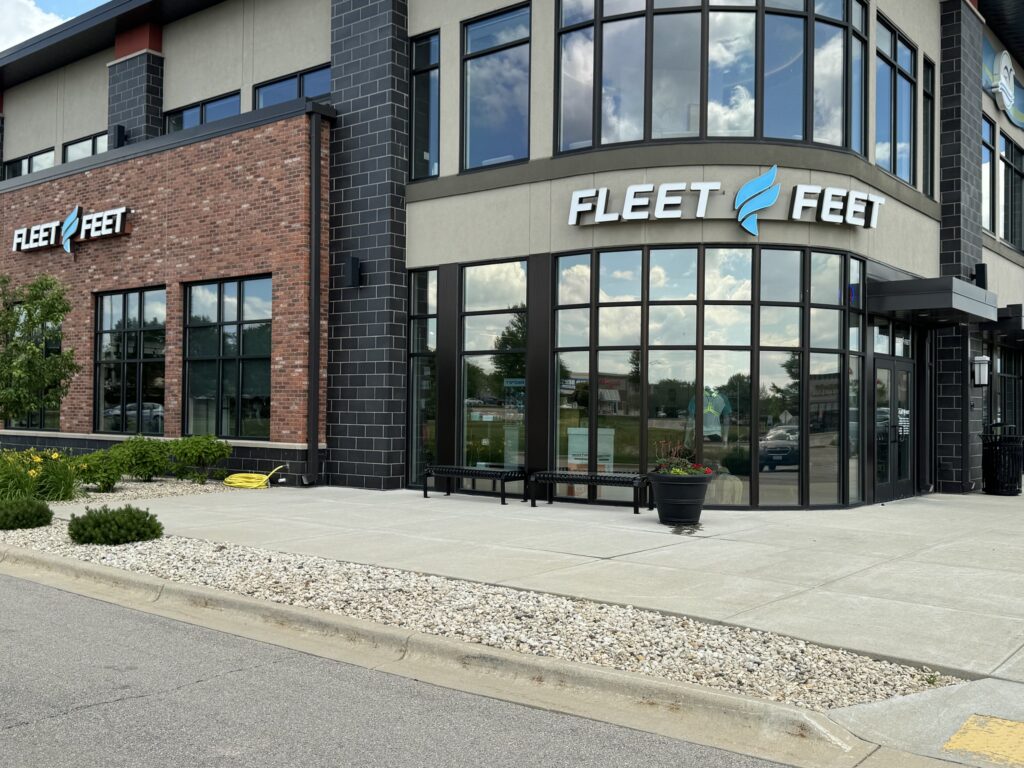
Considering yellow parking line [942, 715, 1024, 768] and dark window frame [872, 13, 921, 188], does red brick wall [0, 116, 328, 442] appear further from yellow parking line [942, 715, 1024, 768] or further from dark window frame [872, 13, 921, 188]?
yellow parking line [942, 715, 1024, 768]

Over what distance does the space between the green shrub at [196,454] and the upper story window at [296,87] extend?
265 inches

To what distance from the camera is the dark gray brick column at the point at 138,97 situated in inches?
888

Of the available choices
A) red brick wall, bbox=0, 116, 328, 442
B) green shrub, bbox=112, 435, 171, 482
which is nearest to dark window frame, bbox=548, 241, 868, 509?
red brick wall, bbox=0, 116, 328, 442

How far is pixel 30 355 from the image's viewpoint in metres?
17.5

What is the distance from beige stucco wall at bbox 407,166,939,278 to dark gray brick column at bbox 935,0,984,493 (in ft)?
2.54

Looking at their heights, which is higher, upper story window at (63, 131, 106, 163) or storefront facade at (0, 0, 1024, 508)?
upper story window at (63, 131, 106, 163)

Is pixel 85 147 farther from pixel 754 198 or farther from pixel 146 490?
pixel 754 198

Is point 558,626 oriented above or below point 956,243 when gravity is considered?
below

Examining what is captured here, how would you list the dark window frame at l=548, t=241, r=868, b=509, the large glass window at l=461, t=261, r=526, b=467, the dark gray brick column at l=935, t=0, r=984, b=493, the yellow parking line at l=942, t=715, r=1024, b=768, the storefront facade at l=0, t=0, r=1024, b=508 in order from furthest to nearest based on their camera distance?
the dark gray brick column at l=935, t=0, r=984, b=493, the large glass window at l=461, t=261, r=526, b=467, the storefront facade at l=0, t=0, r=1024, b=508, the dark window frame at l=548, t=241, r=868, b=509, the yellow parking line at l=942, t=715, r=1024, b=768

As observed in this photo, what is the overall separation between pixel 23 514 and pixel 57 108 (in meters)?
17.4

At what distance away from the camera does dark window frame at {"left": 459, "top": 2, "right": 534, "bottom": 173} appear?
52.8 ft

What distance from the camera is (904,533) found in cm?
1262

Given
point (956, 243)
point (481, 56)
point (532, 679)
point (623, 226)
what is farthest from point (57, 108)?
point (532, 679)

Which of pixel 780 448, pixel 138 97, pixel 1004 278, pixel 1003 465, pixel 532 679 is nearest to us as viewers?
pixel 532 679
